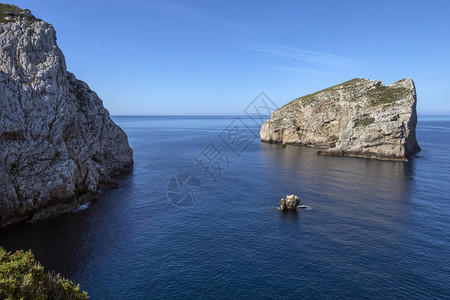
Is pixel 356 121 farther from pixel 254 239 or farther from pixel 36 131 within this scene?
pixel 36 131

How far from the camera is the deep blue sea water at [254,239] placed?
A: 39.2 m

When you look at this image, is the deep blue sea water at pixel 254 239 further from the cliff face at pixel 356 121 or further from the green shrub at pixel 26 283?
the cliff face at pixel 356 121

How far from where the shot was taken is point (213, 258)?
46.4m

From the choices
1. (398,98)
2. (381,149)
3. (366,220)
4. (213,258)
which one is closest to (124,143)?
(213,258)

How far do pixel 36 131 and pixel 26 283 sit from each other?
1960 inches

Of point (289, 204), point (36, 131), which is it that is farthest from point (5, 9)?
point (289, 204)

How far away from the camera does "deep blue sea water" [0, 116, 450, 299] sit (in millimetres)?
39250

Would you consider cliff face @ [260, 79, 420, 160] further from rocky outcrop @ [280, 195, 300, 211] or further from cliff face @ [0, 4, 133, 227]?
cliff face @ [0, 4, 133, 227]

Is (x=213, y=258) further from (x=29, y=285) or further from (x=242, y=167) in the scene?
(x=242, y=167)

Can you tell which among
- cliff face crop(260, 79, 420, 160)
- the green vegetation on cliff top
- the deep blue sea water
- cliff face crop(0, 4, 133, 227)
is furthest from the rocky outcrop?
the green vegetation on cliff top

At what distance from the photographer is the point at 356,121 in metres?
140

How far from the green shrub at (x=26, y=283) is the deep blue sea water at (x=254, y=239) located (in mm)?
12172

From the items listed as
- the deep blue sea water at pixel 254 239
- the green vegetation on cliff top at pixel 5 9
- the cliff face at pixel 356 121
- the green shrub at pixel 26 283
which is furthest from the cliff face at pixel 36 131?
the cliff face at pixel 356 121

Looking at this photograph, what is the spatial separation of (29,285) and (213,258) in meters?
27.8
